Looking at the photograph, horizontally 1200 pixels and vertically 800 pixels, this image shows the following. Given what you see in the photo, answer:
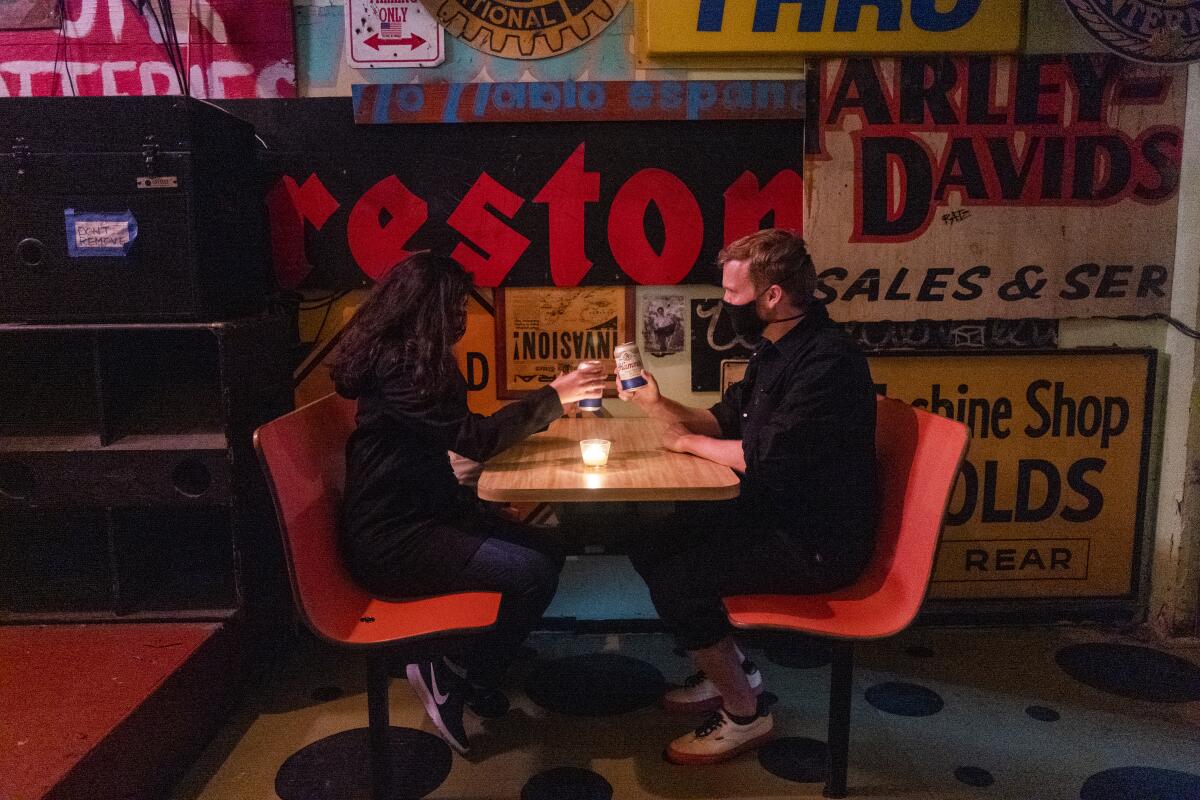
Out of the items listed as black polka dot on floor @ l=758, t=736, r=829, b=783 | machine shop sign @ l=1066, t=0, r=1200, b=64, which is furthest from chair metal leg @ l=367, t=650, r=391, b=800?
machine shop sign @ l=1066, t=0, r=1200, b=64

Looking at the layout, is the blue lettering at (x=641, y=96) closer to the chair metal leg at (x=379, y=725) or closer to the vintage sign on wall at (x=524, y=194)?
the vintage sign on wall at (x=524, y=194)

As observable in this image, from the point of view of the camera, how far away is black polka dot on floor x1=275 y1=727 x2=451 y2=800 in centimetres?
247

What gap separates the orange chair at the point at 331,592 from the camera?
2.09m

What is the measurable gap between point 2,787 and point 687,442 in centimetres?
189

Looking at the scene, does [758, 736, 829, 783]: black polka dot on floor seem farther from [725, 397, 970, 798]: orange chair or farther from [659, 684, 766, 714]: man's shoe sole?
[659, 684, 766, 714]: man's shoe sole

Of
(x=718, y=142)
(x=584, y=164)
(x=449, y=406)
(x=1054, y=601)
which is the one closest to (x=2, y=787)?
(x=449, y=406)

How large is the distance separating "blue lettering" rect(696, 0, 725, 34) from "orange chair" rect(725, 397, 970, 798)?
1562 mm

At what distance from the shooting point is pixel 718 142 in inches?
127

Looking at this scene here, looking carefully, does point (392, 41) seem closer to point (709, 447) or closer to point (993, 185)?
point (709, 447)

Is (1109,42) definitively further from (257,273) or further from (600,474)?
(257,273)

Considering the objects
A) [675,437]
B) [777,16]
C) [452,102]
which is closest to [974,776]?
[675,437]

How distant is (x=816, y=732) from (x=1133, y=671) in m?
1.36

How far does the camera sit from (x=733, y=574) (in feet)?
7.82

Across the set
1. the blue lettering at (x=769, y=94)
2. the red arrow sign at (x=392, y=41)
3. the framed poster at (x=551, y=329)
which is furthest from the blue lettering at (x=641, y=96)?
the red arrow sign at (x=392, y=41)
